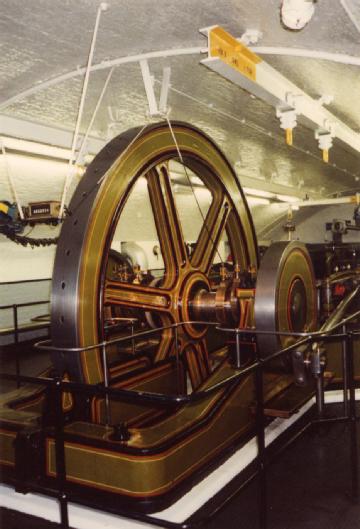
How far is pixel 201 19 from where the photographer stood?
8.41 ft

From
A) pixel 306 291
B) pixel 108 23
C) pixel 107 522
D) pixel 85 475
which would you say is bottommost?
pixel 107 522

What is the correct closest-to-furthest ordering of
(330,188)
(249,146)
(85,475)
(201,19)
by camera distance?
1. (85,475)
2. (201,19)
3. (249,146)
4. (330,188)

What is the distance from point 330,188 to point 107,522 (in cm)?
818

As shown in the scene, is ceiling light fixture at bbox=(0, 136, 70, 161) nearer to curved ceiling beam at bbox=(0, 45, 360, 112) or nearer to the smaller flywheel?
curved ceiling beam at bbox=(0, 45, 360, 112)

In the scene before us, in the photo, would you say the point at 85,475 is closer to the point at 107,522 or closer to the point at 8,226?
the point at 107,522

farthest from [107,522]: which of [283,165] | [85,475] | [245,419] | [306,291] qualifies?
[283,165]

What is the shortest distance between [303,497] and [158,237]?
1858 millimetres

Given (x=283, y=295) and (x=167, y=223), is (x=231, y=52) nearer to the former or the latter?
(x=167, y=223)

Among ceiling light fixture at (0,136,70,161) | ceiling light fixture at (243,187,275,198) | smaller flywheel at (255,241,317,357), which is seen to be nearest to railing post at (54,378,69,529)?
smaller flywheel at (255,241,317,357)

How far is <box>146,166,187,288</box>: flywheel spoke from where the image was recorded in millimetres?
3482

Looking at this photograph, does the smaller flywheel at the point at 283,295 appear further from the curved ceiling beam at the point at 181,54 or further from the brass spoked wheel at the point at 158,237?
the curved ceiling beam at the point at 181,54

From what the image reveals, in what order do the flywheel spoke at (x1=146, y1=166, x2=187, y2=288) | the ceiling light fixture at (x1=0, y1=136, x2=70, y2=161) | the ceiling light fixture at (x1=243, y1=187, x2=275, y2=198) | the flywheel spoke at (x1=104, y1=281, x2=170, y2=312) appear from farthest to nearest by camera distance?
the ceiling light fixture at (x1=243, y1=187, x2=275, y2=198), the ceiling light fixture at (x1=0, y1=136, x2=70, y2=161), the flywheel spoke at (x1=146, y1=166, x2=187, y2=288), the flywheel spoke at (x1=104, y1=281, x2=170, y2=312)

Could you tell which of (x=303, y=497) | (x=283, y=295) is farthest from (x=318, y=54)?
(x=303, y=497)

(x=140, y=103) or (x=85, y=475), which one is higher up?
(x=140, y=103)
